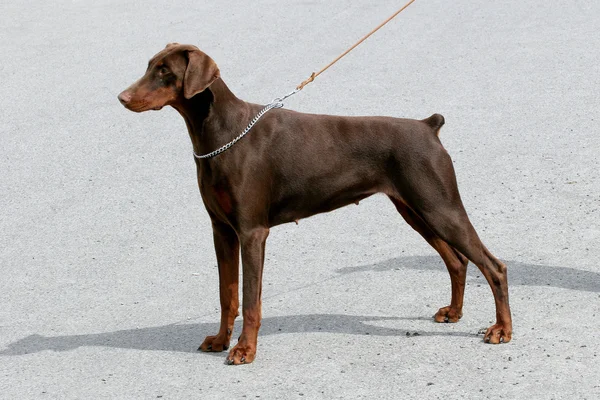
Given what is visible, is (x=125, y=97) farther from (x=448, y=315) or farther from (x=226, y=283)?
(x=448, y=315)

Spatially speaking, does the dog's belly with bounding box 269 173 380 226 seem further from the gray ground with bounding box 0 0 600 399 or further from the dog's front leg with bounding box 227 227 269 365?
the gray ground with bounding box 0 0 600 399

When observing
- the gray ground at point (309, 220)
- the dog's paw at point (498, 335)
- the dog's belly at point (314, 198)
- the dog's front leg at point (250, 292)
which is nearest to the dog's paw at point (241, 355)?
the dog's front leg at point (250, 292)

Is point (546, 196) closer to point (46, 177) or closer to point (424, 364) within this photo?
point (424, 364)

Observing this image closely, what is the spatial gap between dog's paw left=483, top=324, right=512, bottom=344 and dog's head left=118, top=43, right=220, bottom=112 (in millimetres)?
2181

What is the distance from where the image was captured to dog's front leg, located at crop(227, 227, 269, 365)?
19.7 feet

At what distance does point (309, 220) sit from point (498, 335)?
268cm

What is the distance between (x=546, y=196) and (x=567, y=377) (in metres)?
3.37

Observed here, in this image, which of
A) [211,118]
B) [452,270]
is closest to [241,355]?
[211,118]

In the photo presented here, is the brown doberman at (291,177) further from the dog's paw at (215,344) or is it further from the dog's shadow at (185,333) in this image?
the dog's shadow at (185,333)

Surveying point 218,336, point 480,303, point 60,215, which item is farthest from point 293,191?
point 60,215

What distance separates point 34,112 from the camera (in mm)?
11438

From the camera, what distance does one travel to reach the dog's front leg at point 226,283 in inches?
246

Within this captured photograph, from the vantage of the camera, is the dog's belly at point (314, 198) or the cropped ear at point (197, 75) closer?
the cropped ear at point (197, 75)

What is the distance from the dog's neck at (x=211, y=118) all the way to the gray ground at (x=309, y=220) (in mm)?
1274
